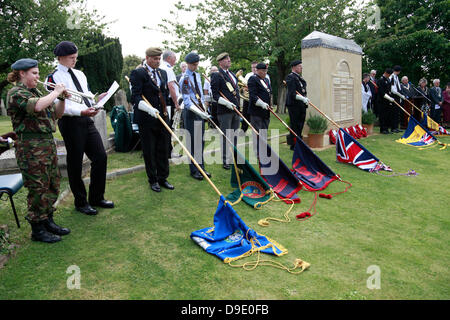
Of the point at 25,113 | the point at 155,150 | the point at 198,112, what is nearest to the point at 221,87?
the point at 198,112

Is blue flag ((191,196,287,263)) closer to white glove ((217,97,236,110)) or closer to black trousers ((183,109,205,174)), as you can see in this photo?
black trousers ((183,109,205,174))

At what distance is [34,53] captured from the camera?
41.9 feet

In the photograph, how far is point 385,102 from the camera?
10.5m

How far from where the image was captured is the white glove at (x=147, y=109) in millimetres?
4453

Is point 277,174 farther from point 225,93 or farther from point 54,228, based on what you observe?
point 54,228

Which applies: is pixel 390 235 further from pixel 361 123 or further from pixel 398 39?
pixel 398 39

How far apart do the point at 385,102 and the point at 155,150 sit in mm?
8569

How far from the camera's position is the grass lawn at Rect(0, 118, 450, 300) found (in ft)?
8.50

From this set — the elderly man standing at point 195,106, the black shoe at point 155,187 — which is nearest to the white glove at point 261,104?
the elderly man standing at point 195,106

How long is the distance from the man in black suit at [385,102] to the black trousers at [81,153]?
9.07 m

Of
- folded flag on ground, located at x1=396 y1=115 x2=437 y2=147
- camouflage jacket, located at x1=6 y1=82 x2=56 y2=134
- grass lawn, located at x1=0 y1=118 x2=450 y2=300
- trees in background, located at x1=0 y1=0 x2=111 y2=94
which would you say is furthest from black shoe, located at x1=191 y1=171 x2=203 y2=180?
trees in background, located at x1=0 y1=0 x2=111 y2=94

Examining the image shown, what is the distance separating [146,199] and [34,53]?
1142 centimetres

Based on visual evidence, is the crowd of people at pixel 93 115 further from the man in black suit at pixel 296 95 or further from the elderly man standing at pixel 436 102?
the elderly man standing at pixel 436 102

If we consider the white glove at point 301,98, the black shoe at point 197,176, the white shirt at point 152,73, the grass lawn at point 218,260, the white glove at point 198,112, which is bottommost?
the grass lawn at point 218,260
